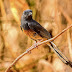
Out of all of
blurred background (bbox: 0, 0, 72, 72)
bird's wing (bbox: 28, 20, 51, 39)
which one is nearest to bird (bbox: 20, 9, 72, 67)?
bird's wing (bbox: 28, 20, 51, 39)

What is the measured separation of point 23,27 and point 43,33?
17.5 inches

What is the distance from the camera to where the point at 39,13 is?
5.35 metres

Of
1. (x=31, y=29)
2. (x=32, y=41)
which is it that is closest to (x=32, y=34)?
(x=31, y=29)

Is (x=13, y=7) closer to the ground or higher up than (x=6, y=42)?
higher up

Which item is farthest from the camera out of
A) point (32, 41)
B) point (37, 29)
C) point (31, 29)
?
point (32, 41)

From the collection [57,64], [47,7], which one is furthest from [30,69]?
[47,7]

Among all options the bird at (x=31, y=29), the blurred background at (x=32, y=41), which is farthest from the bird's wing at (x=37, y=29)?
the blurred background at (x=32, y=41)

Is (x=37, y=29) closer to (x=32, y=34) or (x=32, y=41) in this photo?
(x=32, y=34)

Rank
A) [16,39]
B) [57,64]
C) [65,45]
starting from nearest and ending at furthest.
Answer: [65,45] < [57,64] < [16,39]

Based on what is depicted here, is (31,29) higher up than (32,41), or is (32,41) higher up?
(31,29)

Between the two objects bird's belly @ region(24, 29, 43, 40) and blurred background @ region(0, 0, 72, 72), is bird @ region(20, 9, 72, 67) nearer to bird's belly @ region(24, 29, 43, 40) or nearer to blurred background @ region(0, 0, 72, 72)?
bird's belly @ region(24, 29, 43, 40)

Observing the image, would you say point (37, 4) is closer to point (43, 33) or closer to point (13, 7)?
point (13, 7)

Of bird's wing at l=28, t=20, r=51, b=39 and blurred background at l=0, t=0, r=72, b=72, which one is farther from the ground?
bird's wing at l=28, t=20, r=51, b=39

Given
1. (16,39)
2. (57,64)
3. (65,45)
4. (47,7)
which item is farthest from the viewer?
(47,7)
